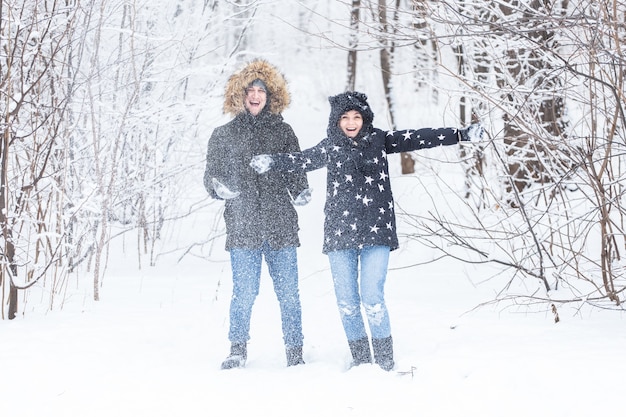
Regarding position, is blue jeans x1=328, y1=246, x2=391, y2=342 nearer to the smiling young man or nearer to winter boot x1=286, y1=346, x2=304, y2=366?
the smiling young man

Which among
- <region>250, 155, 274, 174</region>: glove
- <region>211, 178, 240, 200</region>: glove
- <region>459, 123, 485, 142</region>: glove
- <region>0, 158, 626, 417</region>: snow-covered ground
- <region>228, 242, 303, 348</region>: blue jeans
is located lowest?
<region>0, 158, 626, 417</region>: snow-covered ground

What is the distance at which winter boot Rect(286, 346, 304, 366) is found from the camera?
3854mm

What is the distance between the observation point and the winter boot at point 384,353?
3569 mm

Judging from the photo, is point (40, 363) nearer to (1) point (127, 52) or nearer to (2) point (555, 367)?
(2) point (555, 367)

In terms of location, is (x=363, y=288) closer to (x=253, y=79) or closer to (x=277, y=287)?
(x=277, y=287)

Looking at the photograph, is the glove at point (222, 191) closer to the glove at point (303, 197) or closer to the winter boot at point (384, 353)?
the glove at point (303, 197)

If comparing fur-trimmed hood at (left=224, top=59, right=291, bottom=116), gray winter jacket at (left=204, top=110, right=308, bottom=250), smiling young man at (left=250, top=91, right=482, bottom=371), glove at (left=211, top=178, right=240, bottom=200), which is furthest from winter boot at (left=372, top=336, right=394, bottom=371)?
fur-trimmed hood at (left=224, top=59, right=291, bottom=116)

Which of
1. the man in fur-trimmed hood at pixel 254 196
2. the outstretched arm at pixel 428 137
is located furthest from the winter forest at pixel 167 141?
the man in fur-trimmed hood at pixel 254 196

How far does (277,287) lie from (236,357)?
0.47 meters

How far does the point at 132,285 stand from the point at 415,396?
10.9 feet

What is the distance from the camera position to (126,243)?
26.0 feet

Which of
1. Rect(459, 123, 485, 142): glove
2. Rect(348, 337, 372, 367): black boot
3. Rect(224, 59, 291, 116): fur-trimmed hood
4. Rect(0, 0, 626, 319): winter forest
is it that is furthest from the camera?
Rect(0, 0, 626, 319): winter forest

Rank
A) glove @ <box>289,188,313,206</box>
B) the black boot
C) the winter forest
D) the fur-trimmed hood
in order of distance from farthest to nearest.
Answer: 1. the winter forest
2. the fur-trimmed hood
3. glove @ <box>289,188,313,206</box>
4. the black boot

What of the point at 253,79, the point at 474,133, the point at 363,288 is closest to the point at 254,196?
the point at 253,79
